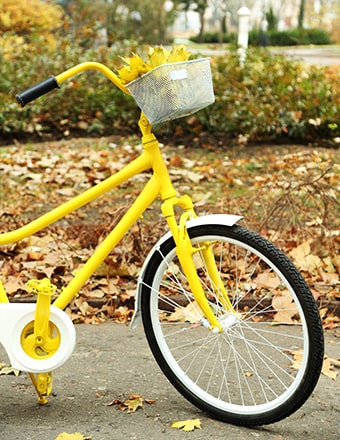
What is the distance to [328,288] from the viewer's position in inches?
156

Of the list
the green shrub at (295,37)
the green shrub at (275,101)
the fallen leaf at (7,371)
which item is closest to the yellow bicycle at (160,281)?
the fallen leaf at (7,371)

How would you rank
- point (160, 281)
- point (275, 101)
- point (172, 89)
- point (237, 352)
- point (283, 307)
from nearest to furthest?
point (172, 89) < point (160, 281) < point (237, 352) < point (283, 307) < point (275, 101)

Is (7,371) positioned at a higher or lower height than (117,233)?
lower

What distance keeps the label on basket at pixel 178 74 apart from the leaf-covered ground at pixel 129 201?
65.8 inches

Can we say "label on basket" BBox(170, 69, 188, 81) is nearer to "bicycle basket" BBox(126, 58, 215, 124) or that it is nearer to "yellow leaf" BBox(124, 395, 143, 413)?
"bicycle basket" BBox(126, 58, 215, 124)

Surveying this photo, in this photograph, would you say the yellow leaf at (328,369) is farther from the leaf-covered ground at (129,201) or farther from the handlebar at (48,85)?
the handlebar at (48,85)

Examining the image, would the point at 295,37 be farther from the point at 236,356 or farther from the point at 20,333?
the point at 20,333

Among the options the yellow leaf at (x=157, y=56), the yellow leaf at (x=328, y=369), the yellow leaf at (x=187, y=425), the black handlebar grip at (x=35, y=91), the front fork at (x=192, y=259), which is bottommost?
the yellow leaf at (x=328, y=369)

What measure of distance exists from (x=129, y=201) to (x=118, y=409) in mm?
2392

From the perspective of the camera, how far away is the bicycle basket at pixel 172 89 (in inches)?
98.3

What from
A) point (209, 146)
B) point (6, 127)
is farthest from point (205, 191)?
point (6, 127)

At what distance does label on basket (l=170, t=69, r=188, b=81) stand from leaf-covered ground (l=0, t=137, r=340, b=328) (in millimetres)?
1672

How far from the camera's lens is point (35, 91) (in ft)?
8.39

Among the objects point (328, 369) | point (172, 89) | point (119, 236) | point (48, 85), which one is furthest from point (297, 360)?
point (48, 85)
